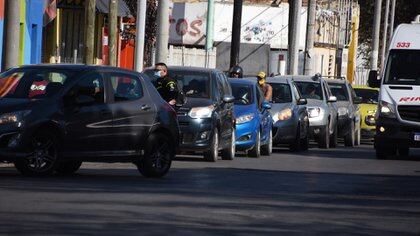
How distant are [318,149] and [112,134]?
612 inches

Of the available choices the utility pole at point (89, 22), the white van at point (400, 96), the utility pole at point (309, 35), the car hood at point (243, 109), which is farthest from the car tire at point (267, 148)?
the utility pole at point (309, 35)

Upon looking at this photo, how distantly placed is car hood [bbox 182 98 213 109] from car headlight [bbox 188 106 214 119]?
0.29ft

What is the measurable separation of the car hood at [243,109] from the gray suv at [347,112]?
9.04 metres

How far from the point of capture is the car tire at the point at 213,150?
23819 millimetres

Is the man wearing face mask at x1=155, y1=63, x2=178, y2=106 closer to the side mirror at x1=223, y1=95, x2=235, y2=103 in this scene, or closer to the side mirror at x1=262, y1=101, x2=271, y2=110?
the side mirror at x1=223, y1=95, x2=235, y2=103

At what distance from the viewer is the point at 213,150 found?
23.9m

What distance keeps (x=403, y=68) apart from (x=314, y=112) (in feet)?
19.5

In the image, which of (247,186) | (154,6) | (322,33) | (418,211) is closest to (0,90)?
(247,186)

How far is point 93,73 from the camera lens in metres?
18.4

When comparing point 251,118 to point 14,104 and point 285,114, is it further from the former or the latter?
point 14,104

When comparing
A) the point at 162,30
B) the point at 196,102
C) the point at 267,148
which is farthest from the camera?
the point at 162,30

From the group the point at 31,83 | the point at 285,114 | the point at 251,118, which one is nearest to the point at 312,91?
the point at 285,114

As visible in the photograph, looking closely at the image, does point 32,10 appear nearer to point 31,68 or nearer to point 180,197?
point 31,68

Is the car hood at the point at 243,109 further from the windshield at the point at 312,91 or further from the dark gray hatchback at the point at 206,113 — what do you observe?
the windshield at the point at 312,91
